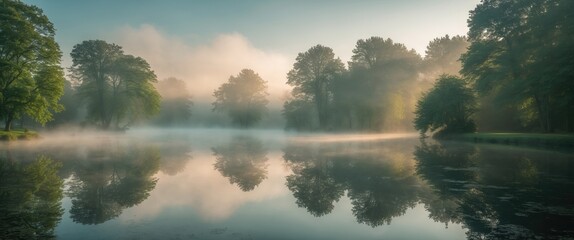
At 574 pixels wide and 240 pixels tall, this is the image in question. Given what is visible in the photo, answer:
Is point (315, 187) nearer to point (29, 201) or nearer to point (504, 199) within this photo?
point (504, 199)

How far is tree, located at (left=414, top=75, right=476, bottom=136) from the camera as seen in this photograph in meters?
46.1

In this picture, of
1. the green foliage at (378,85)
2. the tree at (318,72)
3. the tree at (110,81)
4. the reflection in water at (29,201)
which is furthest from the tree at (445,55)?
the reflection in water at (29,201)

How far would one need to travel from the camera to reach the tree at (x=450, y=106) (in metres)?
46.1

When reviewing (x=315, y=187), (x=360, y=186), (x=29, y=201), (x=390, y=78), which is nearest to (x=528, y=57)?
(x=390, y=78)

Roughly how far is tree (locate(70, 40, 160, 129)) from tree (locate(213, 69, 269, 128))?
3301 cm

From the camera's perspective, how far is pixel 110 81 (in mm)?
68000

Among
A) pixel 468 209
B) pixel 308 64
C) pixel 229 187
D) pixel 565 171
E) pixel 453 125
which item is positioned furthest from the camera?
pixel 308 64

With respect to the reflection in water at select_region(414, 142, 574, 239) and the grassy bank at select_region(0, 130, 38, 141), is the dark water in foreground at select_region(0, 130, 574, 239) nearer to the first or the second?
the reflection in water at select_region(414, 142, 574, 239)

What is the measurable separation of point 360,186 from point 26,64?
4470 cm

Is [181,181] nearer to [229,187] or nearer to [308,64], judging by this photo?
[229,187]

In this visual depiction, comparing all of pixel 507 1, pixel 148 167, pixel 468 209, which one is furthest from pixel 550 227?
Answer: pixel 507 1

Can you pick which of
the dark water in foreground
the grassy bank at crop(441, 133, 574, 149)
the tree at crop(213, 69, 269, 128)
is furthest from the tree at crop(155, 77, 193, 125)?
the dark water in foreground

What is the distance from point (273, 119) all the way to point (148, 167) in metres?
121

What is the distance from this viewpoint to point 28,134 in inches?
1667
